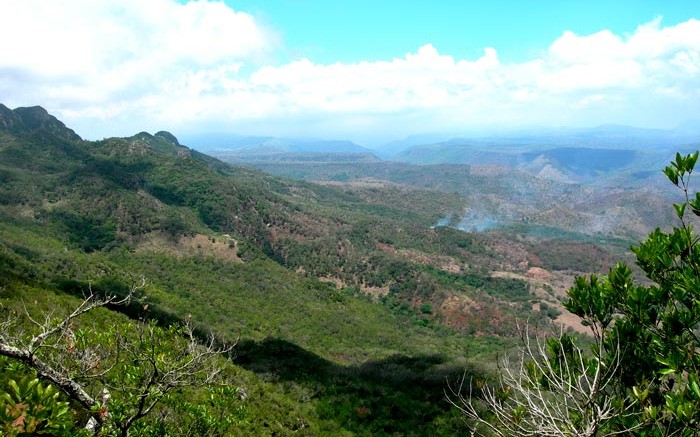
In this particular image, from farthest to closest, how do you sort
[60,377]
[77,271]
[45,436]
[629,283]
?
[77,271], [629,283], [60,377], [45,436]

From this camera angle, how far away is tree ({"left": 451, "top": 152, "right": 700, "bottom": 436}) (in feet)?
17.9

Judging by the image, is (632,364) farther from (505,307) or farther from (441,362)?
(505,307)

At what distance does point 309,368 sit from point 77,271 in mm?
37566

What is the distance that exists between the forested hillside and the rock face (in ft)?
6.07

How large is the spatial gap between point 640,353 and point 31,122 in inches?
7144

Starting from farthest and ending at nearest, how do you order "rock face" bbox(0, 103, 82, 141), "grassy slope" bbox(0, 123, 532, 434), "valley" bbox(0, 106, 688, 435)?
"rock face" bbox(0, 103, 82, 141) < "valley" bbox(0, 106, 688, 435) < "grassy slope" bbox(0, 123, 532, 434)

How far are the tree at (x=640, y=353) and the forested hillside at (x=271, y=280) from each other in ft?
20.8

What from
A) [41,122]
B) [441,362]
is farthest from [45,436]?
[41,122]

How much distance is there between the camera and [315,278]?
87.6 m

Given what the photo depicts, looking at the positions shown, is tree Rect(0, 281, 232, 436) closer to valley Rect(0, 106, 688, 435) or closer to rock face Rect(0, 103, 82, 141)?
valley Rect(0, 106, 688, 435)

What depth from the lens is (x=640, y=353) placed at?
6879mm

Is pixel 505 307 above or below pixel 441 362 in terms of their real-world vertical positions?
Answer: below

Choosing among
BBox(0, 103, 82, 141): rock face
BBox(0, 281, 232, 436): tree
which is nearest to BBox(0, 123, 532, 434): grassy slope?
BBox(0, 281, 232, 436): tree

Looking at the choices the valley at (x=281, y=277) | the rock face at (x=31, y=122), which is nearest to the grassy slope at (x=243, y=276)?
the valley at (x=281, y=277)
